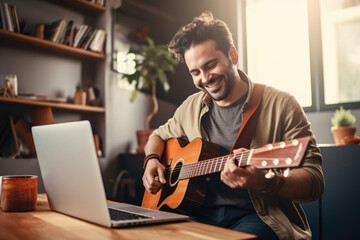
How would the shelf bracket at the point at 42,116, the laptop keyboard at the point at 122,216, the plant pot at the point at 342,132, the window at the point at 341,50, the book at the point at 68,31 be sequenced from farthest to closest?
the book at the point at 68,31 → the shelf bracket at the point at 42,116 → the window at the point at 341,50 → the plant pot at the point at 342,132 → the laptop keyboard at the point at 122,216

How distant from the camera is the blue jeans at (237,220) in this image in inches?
45.0

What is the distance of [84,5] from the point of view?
10.4 ft

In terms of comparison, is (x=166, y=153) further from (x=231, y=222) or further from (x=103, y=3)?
(x=103, y=3)

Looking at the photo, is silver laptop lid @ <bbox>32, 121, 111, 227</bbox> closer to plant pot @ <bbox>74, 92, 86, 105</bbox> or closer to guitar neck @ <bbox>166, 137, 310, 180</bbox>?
guitar neck @ <bbox>166, 137, 310, 180</bbox>

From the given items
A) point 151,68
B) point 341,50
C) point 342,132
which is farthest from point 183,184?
point 151,68

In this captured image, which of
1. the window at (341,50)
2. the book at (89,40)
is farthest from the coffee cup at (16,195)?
the book at (89,40)

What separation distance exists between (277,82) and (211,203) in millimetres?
1116

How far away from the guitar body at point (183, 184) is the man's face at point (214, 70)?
254 mm

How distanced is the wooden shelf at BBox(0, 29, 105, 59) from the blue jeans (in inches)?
86.2

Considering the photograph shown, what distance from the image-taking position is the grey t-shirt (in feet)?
4.35

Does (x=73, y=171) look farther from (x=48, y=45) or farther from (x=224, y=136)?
(x=48, y=45)

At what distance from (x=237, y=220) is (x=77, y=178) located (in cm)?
71

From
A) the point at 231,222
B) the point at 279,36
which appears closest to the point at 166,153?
the point at 231,222

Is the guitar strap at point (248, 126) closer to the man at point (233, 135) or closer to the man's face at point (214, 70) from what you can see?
the man at point (233, 135)
